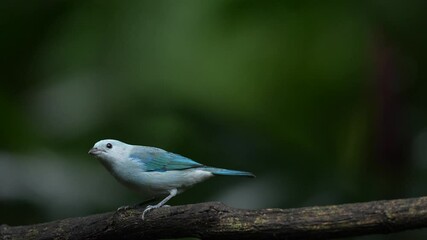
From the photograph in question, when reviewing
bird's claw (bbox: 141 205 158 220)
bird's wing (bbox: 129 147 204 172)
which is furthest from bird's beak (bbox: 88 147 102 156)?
bird's claw (bbox: 141 205 158 220)

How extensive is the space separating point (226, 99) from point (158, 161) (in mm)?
1726

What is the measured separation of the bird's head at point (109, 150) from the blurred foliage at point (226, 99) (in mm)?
1284

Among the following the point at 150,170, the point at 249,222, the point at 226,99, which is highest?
the point at 226,99

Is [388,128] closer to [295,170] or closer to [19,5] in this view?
[295,170]

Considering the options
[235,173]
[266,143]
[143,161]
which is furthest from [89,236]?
[266,143]

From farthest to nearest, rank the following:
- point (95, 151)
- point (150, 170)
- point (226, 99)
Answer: point (226, 99) → point (150, 170) → point (95, 151)

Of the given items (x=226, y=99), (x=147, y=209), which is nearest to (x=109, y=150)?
(x=147, y=209)

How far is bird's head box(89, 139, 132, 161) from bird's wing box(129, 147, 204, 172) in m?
0.03

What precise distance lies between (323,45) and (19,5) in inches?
58.1

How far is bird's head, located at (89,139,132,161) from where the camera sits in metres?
2.22

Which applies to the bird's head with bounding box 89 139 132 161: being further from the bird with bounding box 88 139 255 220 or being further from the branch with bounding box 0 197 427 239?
the branch with bounding box 0 197 427 239

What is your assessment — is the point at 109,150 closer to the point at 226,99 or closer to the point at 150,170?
the point at 150,170

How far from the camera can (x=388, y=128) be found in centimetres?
336

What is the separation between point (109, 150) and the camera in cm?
227
